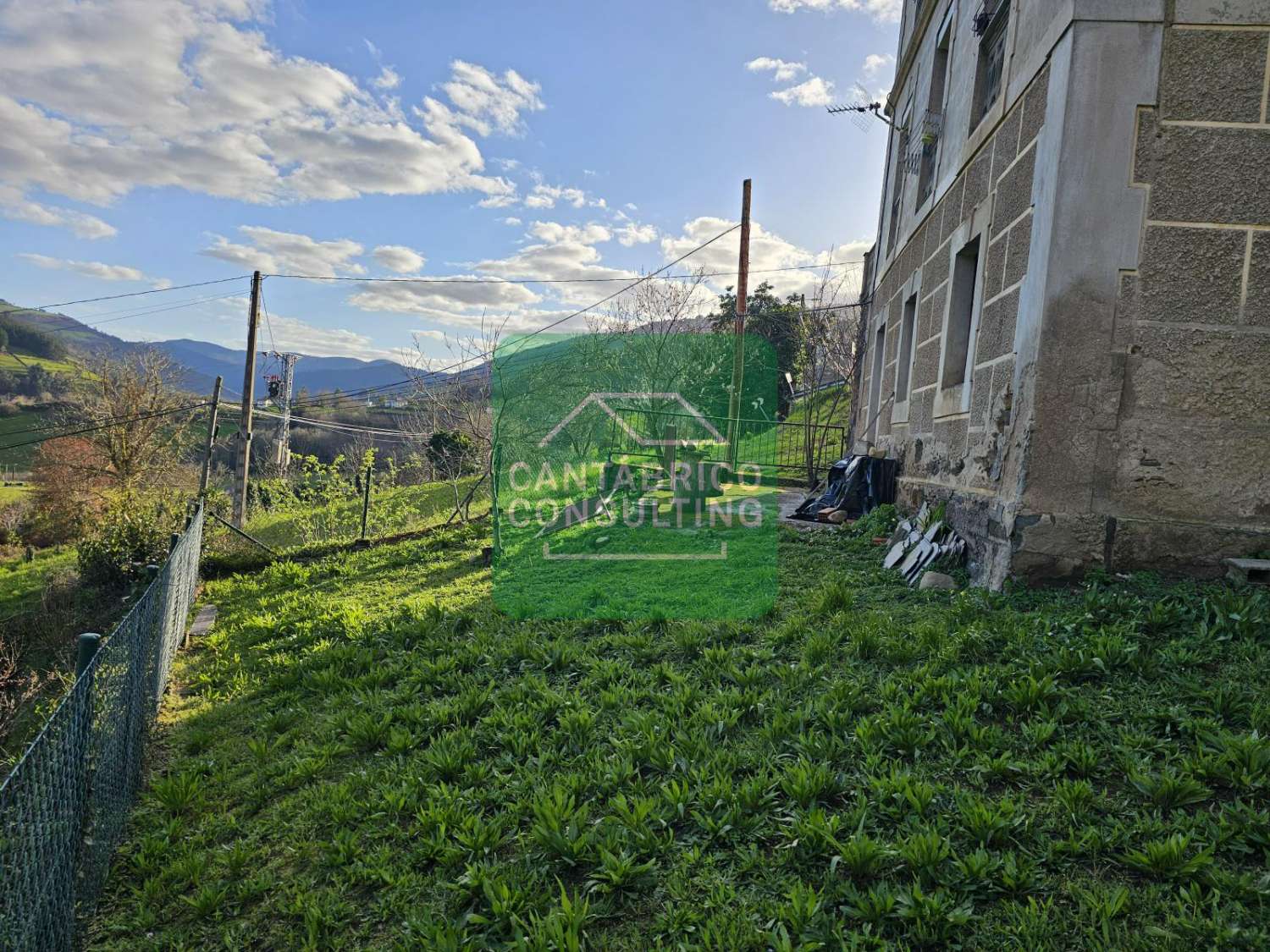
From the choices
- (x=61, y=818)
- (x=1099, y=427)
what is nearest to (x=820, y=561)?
(x=1099, y=427)

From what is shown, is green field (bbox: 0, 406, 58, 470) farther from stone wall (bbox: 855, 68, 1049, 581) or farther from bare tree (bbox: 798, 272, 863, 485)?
stone wall (bbox: 855, 68, 1049, 581)

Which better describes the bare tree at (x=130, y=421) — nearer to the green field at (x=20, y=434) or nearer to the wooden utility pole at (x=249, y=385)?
the wooden utility pole at (x=249, y=385)

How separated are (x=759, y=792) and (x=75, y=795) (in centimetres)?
280

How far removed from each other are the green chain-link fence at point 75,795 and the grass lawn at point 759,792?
0.69 ft

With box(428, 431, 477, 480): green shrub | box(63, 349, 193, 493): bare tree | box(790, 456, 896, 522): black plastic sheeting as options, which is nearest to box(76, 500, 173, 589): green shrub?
box(428, 431, 477, 480): green shrub

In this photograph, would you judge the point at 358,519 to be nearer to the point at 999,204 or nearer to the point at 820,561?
the point at 820,561

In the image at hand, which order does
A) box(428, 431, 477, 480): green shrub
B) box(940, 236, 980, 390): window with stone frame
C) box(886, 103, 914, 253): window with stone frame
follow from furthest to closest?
box(428, 431, 477, 480): green shrub
box(886, 103, 914, 253): window with stone frame
box(940, 236, 980, 390): window with stone frame

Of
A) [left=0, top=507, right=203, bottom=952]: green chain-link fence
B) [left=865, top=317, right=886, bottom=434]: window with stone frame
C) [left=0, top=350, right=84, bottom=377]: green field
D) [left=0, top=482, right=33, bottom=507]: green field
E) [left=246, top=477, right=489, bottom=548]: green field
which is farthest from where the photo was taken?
[left=0, top=350, right=84, bottom=377]: green field

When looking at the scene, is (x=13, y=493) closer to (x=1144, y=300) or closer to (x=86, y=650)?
(x=86, y=650)

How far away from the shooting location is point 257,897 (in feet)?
9.36

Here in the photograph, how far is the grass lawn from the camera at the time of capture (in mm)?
2154

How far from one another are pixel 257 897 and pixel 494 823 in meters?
1.04

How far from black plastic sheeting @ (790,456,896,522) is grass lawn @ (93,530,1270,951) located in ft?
14.2

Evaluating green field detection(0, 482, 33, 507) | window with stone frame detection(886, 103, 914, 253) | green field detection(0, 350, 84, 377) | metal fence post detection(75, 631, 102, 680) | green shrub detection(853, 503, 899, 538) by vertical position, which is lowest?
green field detection(0, 482, 33, 507)
